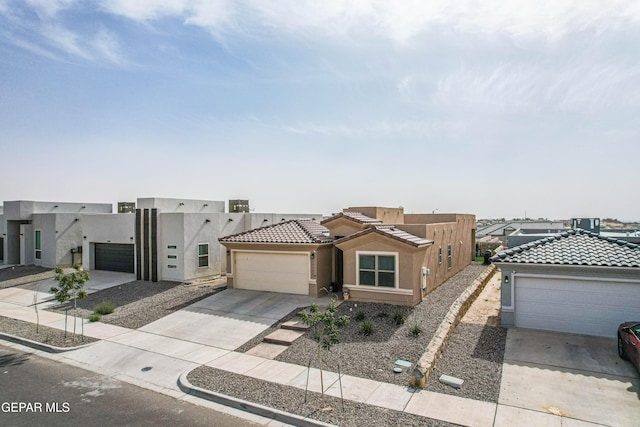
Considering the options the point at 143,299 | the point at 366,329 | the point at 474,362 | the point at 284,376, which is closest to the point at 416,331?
the point at 366,329

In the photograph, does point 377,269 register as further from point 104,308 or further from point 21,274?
point 21,274

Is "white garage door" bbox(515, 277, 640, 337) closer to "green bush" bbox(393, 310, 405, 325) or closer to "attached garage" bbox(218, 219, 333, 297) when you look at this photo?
"green bush" bbox(393, 310, 405, 325)

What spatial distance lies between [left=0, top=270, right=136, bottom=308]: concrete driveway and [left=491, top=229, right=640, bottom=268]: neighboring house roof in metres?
18.9

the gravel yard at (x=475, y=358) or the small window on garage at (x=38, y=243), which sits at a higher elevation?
the small window on garage at (x=38, y=243)

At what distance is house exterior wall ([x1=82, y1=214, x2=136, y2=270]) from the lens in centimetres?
2344

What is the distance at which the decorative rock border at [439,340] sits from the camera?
8.91 metres

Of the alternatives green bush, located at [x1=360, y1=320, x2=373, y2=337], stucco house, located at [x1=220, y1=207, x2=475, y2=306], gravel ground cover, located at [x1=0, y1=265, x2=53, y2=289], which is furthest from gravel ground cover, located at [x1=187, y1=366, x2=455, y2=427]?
gravel ground cover, located at [x1=0, y1=265, x2=53, y2=289]

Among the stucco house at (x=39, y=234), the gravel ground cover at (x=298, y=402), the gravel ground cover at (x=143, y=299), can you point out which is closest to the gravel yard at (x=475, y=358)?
the gravel ground cover at (x=298, y=402)

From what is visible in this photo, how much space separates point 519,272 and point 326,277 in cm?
812

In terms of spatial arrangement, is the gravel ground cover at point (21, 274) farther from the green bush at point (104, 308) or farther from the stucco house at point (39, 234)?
the green bush at point (104, 308)

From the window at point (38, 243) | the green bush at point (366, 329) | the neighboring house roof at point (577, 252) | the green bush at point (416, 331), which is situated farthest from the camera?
the window at point (38, 243)

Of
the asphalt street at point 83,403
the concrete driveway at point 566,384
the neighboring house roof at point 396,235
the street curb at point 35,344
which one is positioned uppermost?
the neighboring house roof at point 396,235

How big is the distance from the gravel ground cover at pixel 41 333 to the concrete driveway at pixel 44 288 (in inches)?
108

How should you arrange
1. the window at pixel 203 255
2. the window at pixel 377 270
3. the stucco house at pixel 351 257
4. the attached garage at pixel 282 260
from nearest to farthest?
1. the stucco house at pixel 351 257
2. the window at pixel 377 270
3. the attached garage at pixel 282 260
4. the window at pixel 203 255
